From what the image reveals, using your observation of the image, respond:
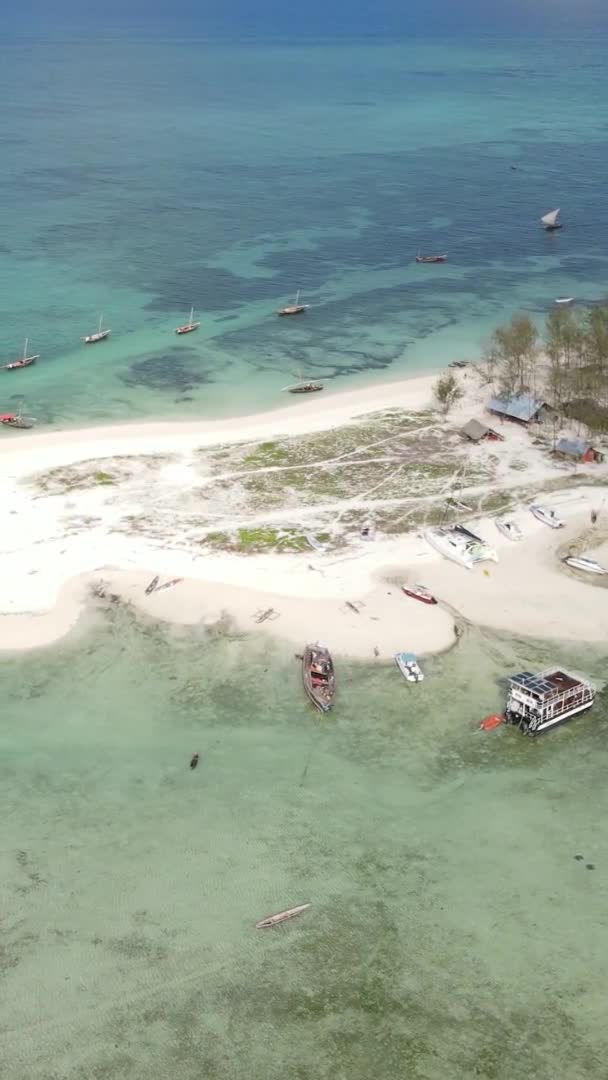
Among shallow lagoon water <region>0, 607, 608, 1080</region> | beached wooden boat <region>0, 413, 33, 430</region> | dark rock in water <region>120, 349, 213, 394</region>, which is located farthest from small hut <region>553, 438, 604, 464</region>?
beached wooden boat <region>0, 413, 33, 430</region>

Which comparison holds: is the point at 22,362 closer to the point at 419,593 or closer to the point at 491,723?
the point at 419,593

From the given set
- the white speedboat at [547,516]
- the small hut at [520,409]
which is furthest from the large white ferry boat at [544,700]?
the small hut at [520,409]

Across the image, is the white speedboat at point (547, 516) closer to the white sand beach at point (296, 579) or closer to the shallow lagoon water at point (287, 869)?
the white sand beach at point (296, 579)

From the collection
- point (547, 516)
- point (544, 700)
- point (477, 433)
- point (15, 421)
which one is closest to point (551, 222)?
point (477, 433)

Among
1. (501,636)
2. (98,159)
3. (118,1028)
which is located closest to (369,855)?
(118,1028)

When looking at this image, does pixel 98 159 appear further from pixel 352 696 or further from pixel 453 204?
pixel 352 696

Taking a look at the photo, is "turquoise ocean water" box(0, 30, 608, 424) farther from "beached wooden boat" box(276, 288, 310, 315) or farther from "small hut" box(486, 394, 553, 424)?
"small hut" box(486, 394, 553, 424)
